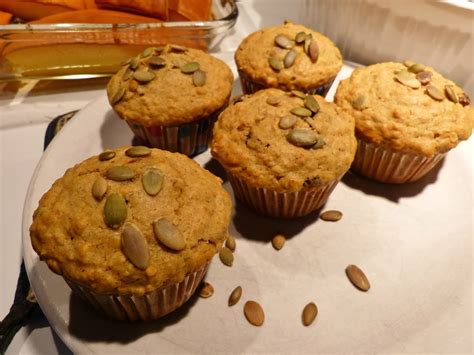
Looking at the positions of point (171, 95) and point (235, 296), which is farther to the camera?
point (171, 95)

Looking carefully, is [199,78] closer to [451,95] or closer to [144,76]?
[144,76]

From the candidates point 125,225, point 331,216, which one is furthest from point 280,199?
point 125,225

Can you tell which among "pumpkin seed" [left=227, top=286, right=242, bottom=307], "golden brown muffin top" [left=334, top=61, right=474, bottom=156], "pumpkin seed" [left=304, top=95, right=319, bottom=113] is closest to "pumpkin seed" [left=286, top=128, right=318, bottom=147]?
"pumpkin seed" [left=304, top=95, right=319, bottom=113]

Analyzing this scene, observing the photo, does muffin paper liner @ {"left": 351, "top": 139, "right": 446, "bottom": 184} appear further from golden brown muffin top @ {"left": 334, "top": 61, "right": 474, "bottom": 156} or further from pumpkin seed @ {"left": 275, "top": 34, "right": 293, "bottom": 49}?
pumpkin seed @ {"left": 275, "top": 34, "right": 293, "bottom": 49}

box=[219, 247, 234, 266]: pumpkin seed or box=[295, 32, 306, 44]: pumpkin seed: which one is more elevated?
box=[295, 32, 306, 44]: pumpkin seed

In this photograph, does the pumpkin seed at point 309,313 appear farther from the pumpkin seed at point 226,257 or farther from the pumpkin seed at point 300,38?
the pumpkin seed at point 300,38

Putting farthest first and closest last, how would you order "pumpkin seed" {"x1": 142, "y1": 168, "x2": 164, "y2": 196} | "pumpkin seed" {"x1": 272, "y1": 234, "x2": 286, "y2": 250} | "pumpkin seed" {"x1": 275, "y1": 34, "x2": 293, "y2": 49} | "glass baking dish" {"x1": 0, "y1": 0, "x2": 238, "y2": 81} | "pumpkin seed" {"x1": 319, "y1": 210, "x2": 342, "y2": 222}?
"glass baking dish" {"x1": 0, "y1": 0, "x2": 238, "y2": 81} → "pumpkin seed" {"x1": 275, "y1": 34, "x2": 293, "y2": 49} → "pumpkin seed" {"x1": 319, "y1": 210, "x2": 342, "y2": 222} → "pumpkin seed" {"x1": 272, "y1": 234, "x2": 286, "y2": 250} → "pumpkin seed" {"x1": 142, "y1": 168, "x2": 164, "y2": 196}

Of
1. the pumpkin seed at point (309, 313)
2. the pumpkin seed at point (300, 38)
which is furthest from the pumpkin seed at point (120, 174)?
the pumpkin seed at point (300, 38)
